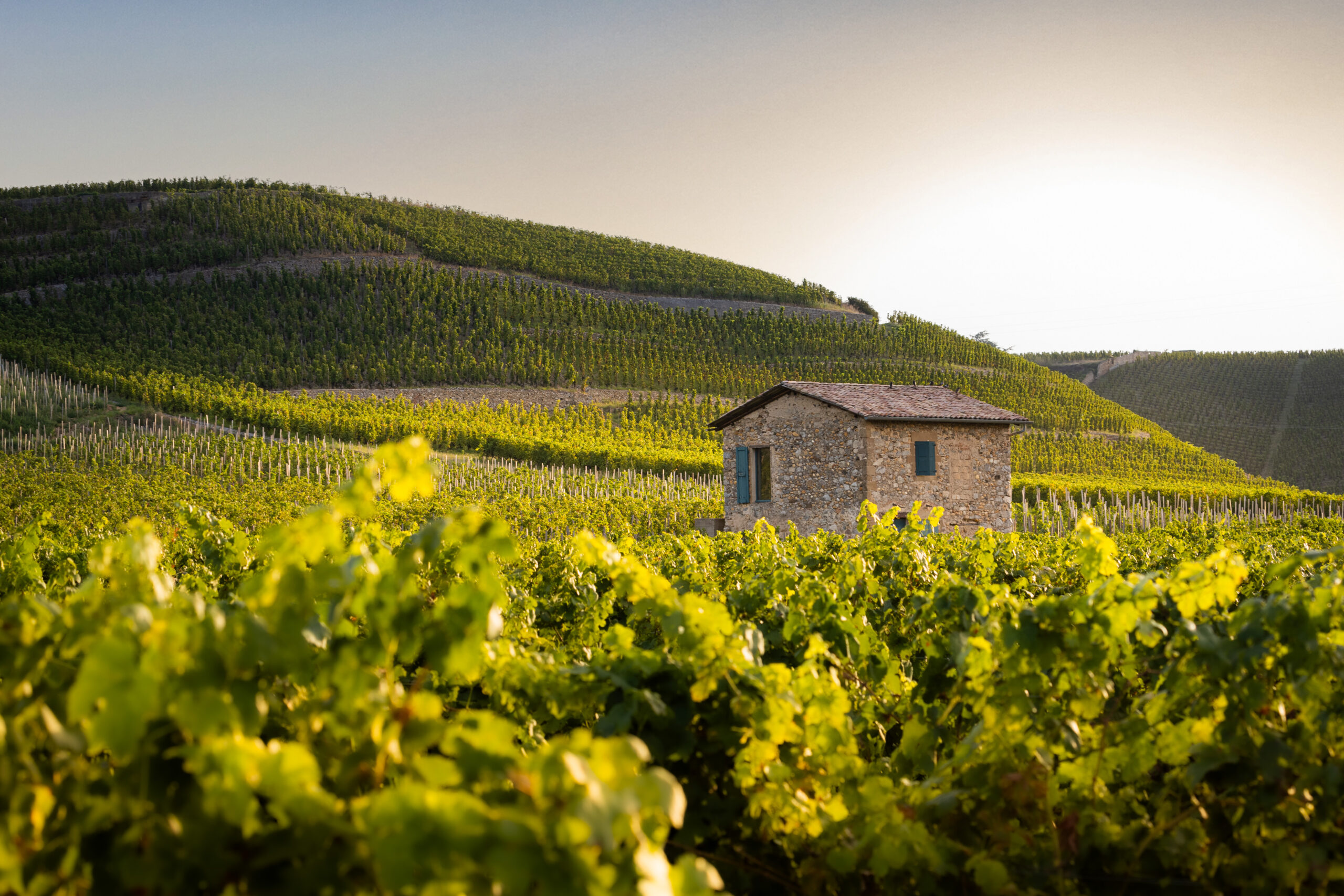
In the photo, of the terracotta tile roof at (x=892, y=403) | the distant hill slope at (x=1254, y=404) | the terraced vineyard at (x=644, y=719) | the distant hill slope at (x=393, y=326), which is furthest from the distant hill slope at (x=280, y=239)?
the terraced vineyard at (x=644, y=719)

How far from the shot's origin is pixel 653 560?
7.98m

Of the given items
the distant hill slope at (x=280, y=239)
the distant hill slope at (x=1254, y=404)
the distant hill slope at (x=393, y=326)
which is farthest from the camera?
the distant hill slope at (x=1254, y=404)

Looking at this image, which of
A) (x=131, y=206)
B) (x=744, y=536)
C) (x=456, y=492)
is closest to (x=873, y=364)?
(x=456, y=492)

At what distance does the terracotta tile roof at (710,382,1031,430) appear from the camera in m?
19.0

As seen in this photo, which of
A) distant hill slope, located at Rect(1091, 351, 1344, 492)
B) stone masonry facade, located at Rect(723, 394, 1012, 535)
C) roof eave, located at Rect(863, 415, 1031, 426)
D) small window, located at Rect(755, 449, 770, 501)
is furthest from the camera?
distant hill slope, located at Rect(1091, 351, 1344, 492)

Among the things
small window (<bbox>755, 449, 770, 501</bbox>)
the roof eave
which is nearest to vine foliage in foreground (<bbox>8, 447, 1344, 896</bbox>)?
the roof eave

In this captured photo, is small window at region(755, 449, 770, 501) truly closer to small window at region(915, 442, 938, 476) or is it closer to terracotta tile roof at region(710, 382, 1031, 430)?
terracotta tile roof at region(710, 382, 1031, 430)

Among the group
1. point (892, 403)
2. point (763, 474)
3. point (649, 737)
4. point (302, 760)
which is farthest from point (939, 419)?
point (302, 760)

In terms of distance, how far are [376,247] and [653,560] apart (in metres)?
64.4

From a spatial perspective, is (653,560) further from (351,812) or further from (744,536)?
(351,812)

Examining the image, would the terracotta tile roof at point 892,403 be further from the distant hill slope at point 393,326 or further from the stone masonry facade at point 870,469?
the distant hill slope at point 393,326

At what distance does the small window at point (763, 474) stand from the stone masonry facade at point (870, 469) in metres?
0.41

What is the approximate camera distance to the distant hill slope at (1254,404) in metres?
64.2

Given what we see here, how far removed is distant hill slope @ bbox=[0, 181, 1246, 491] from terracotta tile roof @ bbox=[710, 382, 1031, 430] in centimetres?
2116
